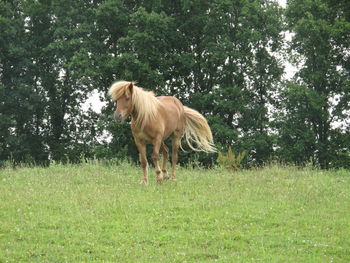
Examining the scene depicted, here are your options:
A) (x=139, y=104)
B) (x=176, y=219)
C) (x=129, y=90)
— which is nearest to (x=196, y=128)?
(x=139, y=104)

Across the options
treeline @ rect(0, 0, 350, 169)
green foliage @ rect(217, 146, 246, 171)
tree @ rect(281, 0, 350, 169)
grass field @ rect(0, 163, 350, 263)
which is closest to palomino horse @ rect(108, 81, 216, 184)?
grass field @ rect(0, 163, 350, 263)

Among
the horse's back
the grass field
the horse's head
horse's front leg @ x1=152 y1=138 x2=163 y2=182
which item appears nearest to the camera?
the grass field

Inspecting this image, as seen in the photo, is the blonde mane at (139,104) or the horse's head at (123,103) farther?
the blonde mane at (139,104)

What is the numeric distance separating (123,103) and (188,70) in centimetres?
2168

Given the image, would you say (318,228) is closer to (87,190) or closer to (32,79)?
(87,190)

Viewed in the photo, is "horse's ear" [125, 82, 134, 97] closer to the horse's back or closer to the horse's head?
the horse's head

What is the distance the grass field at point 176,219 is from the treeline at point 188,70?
15669 millimetres

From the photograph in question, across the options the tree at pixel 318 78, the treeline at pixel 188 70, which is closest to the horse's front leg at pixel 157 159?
the treeline at pixel 188 70

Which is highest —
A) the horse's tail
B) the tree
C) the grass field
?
the tree

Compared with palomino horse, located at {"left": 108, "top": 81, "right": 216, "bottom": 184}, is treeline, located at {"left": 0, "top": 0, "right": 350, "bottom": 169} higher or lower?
higher

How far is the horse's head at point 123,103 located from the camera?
1302 cm

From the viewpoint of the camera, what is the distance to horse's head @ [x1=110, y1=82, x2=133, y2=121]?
13016mm

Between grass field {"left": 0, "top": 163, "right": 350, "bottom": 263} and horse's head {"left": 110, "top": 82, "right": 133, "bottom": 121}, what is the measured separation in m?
1.88

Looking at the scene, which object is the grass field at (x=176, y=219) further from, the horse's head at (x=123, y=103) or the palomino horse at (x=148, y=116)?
the horse's head at (x=123, y=103)
